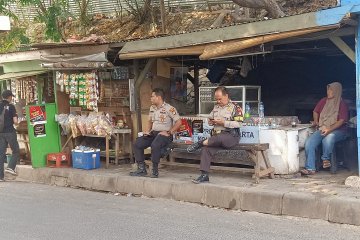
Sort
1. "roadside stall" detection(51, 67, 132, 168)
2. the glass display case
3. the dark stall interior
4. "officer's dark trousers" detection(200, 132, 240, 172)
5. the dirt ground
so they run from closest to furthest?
1. "officer's dark trousers" detection(200, 132, 240, 172)
2. the glass display case
3. "roadside stall" detection(51, 67, 132, 168)
4. the dark stall interior
5. the dirt ground

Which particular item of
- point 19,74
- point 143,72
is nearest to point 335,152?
point 143,72

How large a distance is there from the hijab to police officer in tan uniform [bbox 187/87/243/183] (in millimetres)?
1509

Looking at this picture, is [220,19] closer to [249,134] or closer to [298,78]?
[298,78]

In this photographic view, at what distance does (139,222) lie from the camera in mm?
6301

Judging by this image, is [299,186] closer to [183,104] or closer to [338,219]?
[338,219]

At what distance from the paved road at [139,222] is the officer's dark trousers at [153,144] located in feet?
2.64

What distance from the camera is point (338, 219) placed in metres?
6.10

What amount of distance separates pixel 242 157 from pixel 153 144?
1603 millimetres

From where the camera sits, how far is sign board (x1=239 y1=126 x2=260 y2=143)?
8141 mm

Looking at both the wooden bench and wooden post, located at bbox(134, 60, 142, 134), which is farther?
wooden post, located at bbox(134, 60, 142, 134)

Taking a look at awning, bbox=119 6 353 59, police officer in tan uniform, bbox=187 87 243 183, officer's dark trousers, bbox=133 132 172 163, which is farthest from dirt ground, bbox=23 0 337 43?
police officer in tan uniform, bbox=187 87 243 183

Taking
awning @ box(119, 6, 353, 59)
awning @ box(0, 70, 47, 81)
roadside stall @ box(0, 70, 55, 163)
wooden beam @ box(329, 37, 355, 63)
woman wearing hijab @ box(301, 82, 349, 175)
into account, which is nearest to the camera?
awning @ box(119, 6, 353, 59)

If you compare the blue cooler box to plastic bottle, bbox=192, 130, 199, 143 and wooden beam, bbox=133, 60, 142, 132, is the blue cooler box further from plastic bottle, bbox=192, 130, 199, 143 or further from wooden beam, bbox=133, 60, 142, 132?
plastic bottle, bbox=192, 130, 199, 143

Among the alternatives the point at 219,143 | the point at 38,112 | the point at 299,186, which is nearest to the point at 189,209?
the point at 219,143
